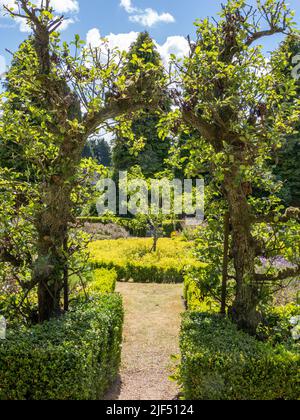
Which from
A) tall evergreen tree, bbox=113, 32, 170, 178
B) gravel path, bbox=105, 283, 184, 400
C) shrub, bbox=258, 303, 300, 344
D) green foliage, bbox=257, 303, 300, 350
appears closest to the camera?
green foliage, bbox=257, 303, 300, 350

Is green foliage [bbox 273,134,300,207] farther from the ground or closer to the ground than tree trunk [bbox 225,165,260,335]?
farther from the ground

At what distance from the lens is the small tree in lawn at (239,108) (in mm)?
4463

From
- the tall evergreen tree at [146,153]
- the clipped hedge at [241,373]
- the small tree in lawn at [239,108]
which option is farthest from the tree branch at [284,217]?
the tall evergreen tree at [146,153]

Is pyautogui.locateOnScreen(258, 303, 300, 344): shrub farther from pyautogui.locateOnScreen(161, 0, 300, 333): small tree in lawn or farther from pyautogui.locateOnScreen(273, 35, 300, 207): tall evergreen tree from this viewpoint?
pyautogui.locateOnScreen(273, 35, 300, 207): tall evergreen tree

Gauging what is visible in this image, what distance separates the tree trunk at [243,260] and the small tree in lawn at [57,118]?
164 centimetres

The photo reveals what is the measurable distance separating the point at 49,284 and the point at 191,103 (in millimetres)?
2886

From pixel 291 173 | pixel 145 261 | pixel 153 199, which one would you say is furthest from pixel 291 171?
pixel 145 261

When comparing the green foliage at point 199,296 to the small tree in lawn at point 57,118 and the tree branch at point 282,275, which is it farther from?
the small tree in lawn at point 57,118

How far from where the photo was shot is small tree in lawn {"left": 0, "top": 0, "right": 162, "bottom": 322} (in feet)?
14.9

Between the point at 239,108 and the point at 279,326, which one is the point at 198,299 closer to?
the point at 279,326

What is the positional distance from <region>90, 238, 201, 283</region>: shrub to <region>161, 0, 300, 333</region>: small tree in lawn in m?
4.80

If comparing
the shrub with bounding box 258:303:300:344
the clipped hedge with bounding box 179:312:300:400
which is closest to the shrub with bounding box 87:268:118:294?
the shrub with bounding box 258:303:300:344
